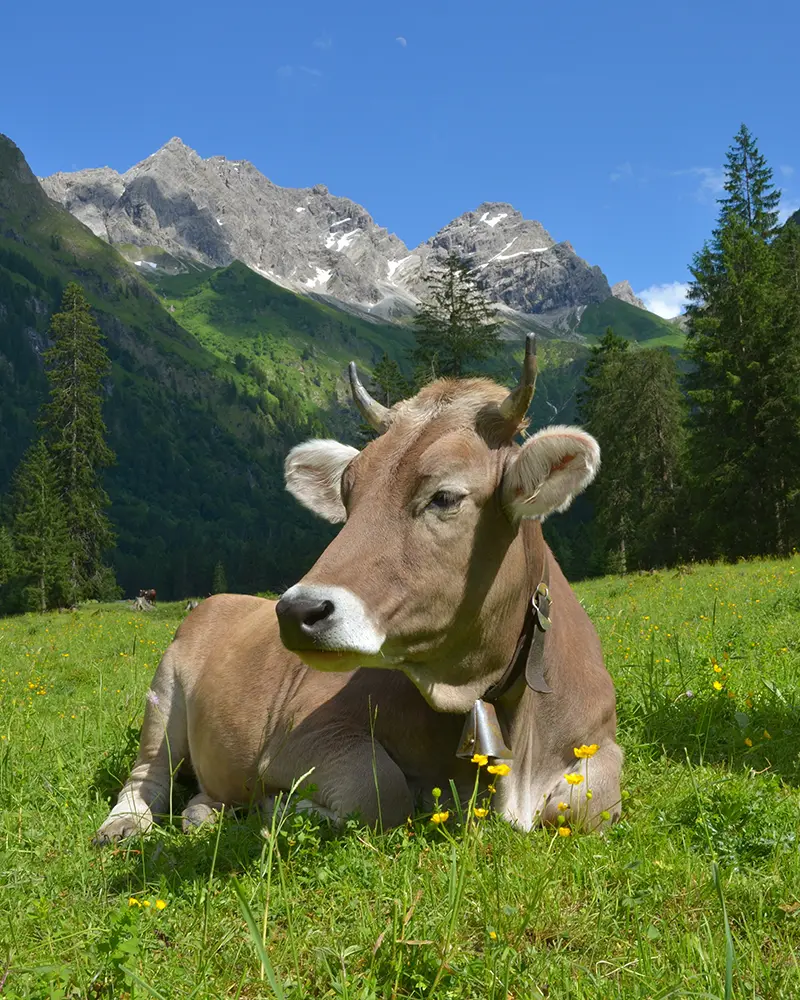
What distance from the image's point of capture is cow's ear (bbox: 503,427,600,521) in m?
3.54

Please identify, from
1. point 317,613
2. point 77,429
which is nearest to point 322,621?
point 317,613

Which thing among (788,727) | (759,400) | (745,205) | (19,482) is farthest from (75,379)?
(788,727)

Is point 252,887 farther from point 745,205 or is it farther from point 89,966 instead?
point 745,205

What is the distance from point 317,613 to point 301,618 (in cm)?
7

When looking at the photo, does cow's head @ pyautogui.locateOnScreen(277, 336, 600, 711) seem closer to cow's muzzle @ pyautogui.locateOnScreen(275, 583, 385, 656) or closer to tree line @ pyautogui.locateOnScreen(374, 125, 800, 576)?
cow's muzzle @ pyautogui.locateOnScreen(275, 583, 385, 656)

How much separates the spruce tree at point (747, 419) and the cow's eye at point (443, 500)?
107 feet

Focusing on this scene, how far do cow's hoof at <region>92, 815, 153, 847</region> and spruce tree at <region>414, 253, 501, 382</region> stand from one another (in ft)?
132

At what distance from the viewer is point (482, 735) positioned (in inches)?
142

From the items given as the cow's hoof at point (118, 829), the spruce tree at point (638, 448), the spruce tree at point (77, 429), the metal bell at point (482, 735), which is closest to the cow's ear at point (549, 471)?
the metal bell at point (482, 735)

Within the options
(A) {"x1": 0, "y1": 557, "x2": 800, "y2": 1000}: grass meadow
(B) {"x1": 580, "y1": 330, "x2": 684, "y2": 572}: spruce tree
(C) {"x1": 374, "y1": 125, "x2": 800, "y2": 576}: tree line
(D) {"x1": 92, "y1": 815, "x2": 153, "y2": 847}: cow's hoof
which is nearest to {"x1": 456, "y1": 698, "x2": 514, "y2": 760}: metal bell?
(A) {"x1": 0, "y1": 557, "x2": 800, "y2": 1000}: grass meadow

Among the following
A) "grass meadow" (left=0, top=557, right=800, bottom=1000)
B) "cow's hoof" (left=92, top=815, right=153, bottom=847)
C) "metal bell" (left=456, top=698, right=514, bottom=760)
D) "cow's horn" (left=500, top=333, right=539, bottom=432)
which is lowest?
"cow's hoof" (left=92, top=815, right=153, bottom=847)

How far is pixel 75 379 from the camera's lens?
54.1 m

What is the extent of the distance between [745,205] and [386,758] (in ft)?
186

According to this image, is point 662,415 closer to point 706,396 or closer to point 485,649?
point 706,396
